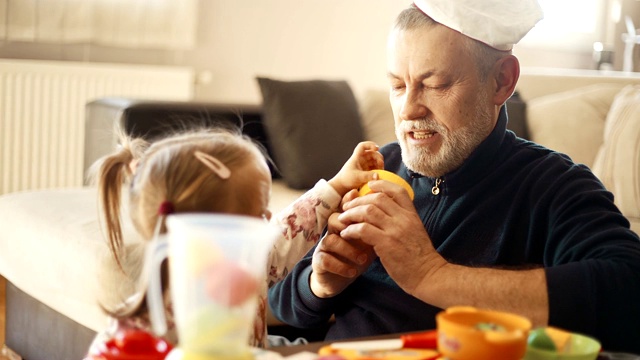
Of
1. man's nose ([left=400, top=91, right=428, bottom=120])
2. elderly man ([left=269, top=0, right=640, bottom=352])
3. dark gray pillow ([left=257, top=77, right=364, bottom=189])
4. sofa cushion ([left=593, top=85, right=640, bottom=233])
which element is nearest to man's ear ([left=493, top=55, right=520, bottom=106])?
elderly man ([left=269, top=0, right=640, bottom=352])

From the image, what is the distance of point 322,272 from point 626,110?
1847 millimetres

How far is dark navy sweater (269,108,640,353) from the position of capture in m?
1.21

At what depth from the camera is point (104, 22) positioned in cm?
384

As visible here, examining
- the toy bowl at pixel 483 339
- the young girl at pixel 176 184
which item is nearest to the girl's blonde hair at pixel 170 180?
the young girl at pixel 176 184

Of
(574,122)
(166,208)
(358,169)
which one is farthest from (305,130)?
(166,208)

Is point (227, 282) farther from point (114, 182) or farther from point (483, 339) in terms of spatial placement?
point (114, 182)

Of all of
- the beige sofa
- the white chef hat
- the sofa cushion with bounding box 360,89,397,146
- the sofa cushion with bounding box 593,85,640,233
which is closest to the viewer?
the white chef hat

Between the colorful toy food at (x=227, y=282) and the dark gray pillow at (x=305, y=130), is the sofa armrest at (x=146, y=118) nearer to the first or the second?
the dark gray pillow at (x=305, y=130)

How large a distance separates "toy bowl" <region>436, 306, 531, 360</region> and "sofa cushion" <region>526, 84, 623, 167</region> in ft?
7.60

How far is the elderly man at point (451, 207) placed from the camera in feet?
4.19

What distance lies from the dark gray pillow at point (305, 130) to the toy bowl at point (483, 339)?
214 cm

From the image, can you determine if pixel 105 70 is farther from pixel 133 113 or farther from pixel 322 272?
pixel 322 272

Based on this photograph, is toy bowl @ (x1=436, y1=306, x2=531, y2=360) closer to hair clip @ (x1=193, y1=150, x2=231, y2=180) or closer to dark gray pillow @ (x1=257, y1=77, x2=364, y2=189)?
hair clip @ (x1=193, y1=150, x2=231, y2=180)

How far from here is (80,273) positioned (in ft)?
6.42
